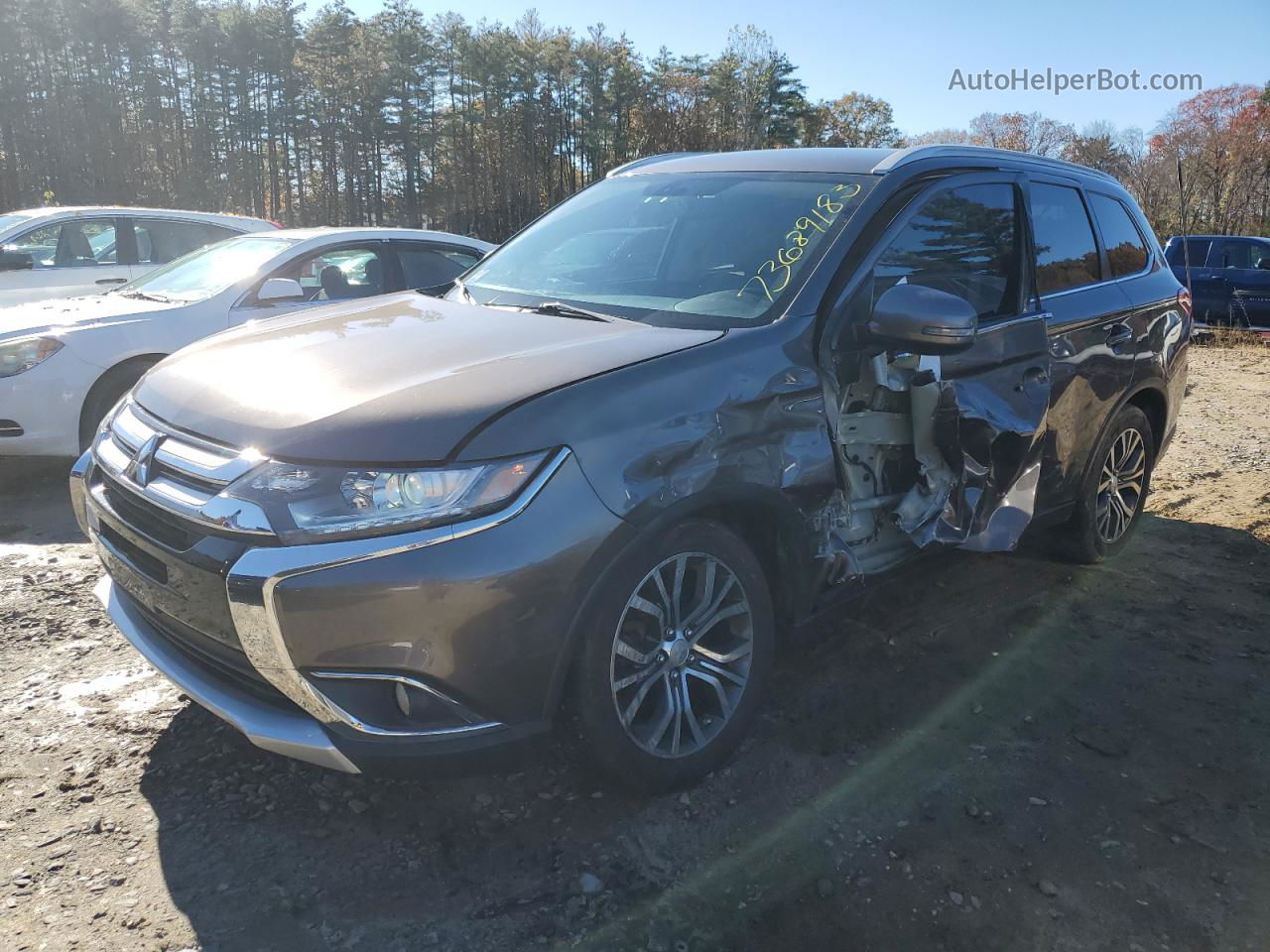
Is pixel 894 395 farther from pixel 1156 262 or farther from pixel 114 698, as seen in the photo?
pixel 114 698

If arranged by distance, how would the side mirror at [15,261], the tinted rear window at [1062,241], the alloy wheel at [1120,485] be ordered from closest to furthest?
the tinted rear window at [1062,241] → the alloy wheel at [1120,485] → the side mirror at [15,261]

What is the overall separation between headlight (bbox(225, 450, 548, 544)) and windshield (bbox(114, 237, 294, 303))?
4444 millimetres

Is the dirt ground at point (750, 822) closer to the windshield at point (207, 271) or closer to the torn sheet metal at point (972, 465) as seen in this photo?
the torn sheet metal at point (972, 465)

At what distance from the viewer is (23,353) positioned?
17.2ft

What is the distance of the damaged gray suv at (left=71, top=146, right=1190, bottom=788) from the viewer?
212 cm

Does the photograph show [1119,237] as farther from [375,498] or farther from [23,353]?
[23,353]

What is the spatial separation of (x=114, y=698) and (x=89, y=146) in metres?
38.8

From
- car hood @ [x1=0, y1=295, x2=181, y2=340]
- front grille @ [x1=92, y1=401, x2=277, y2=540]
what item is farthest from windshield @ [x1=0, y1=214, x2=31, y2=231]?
front grille @ [x1=92, y1=401, x2=277, y2=540]

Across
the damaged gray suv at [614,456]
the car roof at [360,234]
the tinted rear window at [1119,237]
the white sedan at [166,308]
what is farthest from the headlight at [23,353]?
the tinted rear window at [1119,237]

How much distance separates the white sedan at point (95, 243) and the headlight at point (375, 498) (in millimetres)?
6867

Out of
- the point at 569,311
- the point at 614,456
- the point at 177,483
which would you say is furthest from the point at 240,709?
the point at 569,311

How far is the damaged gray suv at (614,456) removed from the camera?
2.12 m

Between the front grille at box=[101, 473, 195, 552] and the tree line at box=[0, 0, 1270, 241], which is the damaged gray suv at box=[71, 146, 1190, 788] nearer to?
the front grille at box=[101, 473, 195, 552]

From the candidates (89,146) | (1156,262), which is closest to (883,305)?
(1156,262)
